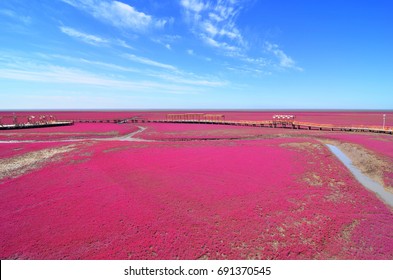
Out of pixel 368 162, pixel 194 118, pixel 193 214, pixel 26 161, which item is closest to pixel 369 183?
pixel 368 162

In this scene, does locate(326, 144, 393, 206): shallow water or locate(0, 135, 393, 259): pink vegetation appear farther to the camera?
locate(326, 144, 393, 206): shallow water

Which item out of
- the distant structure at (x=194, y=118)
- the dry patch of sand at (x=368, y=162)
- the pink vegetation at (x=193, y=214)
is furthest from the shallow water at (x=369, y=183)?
the distant structure at (x=194, y=118)

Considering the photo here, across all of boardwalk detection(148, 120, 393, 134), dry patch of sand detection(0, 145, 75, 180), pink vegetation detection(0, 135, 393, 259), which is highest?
boardwalk detection(148, 120, 393, 134)

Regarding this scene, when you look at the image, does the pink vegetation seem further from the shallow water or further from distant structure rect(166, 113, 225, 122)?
distant structure rect(166, 113, 225, 122)

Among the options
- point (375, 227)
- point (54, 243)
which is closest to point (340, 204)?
point (375, 227)

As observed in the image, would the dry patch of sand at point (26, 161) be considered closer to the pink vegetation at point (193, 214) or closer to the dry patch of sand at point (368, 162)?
the pink vegetation at point (193, 214)

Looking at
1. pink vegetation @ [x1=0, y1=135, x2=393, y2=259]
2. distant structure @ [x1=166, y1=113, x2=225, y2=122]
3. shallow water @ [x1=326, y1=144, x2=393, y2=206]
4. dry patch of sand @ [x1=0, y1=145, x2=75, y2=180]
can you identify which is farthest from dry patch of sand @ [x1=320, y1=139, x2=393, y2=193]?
distant structure @ [x1=166, y1=113, x2=225, y2=122]

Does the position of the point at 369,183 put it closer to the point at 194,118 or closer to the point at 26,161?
the point at 26,161

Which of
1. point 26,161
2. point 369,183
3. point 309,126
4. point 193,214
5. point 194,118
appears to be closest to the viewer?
point 193,214

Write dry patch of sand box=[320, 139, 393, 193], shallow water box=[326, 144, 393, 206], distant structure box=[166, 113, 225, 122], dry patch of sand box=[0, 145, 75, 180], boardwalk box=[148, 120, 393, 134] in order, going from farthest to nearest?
distant structure box=[166, 113, 225, 122] < boardwalk box=[148, 120, 393, 134] < dry patch of sand box=[0, 145, 75, 180] < dry patch of sand box=[320, 139, 393, 193] < shallow water box=[326, 144, 393, 206]
